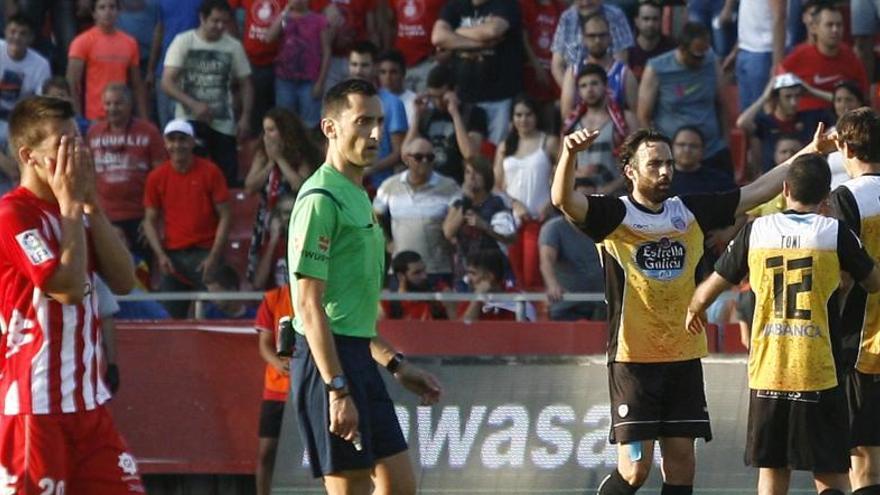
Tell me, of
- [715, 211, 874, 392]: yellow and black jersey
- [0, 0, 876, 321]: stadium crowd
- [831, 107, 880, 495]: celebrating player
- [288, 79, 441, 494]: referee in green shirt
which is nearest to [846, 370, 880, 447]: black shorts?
[831, 107, 880, 495]: celebrating player

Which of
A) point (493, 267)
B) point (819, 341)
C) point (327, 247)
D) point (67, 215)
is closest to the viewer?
point (67, 215)

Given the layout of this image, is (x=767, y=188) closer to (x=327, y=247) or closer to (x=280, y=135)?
(x=327, y=247)

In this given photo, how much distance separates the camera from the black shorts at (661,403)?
32.0ft

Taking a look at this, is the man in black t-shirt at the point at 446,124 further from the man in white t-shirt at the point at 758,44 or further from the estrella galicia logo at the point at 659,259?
the estrella galicia logo at the point at 659,259

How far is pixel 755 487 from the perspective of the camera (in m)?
12.1

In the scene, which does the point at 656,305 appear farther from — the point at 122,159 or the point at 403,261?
the point at 122,159

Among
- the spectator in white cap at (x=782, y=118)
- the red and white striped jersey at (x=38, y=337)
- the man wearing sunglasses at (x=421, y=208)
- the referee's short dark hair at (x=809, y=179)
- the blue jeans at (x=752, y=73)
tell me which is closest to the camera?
the red and white striped jersey at (x=38, y=337)

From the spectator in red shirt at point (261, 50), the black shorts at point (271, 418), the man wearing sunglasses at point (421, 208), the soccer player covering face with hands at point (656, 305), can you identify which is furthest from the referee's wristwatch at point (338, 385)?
the spectator in red shirt at point (261, 50)

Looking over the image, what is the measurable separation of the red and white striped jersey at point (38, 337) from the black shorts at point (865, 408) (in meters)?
Answer: 4.28

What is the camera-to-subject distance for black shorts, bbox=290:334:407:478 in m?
8.09

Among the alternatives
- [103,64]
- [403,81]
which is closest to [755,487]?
[403,81]

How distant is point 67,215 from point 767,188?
416 cm

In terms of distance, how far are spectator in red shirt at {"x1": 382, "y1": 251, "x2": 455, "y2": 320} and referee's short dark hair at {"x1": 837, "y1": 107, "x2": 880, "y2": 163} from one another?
15.6 ft

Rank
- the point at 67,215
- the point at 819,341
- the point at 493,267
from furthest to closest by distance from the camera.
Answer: the point at 493,267 < the point at 819,341 < the point at 67,215
